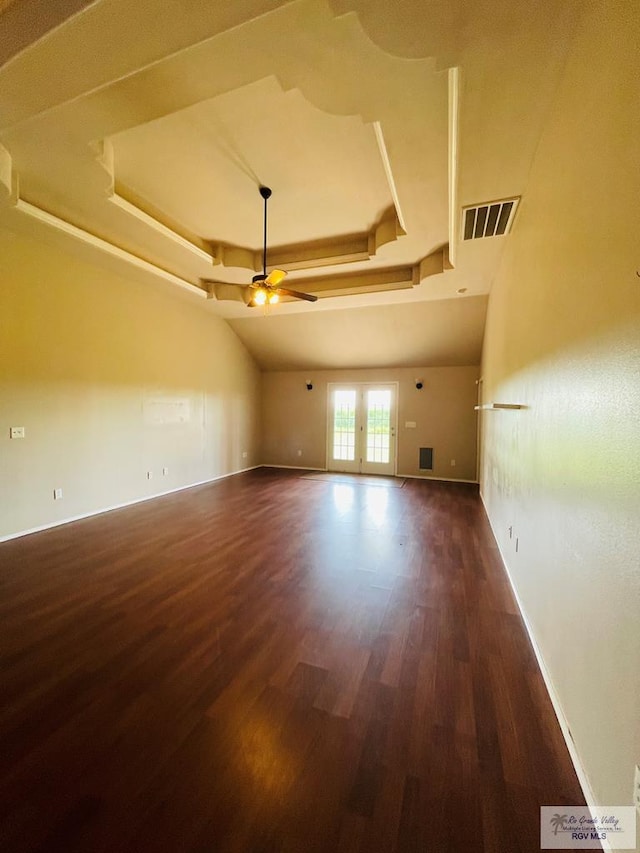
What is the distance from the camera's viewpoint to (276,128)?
2.41 m

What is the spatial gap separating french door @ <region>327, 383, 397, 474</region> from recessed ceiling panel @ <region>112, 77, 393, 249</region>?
418cm

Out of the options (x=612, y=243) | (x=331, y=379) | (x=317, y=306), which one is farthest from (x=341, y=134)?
(x=331, y=379)

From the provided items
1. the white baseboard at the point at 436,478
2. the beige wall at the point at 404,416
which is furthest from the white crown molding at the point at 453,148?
the white baseboard at the point at 436,478

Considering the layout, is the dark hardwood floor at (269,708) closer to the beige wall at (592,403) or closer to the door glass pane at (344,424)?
the beige wall at (592,403)

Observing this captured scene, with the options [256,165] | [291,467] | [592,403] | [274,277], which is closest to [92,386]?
[274,277]

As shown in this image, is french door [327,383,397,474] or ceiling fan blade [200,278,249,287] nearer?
ceiling fan blade [200,278,249,287]

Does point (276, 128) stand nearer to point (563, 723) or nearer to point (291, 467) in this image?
point (563, 723)

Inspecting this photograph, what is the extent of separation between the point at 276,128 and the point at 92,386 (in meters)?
3.66

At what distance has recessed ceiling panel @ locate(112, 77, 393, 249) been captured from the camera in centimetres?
230

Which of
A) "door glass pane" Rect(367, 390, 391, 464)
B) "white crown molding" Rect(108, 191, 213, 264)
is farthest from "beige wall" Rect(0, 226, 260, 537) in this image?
"door glass pane" Rect(367, 390, 391, 464)

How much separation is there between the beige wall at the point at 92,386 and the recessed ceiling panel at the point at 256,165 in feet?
5.26

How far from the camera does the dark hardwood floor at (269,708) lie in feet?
3.57

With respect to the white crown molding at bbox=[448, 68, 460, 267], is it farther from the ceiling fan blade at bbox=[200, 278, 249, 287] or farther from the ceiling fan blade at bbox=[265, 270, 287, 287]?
the ceiling fan blade at bbox=[200, 278, 249, 287]

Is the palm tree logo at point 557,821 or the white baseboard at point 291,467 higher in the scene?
the white baseboard at point 291,467
